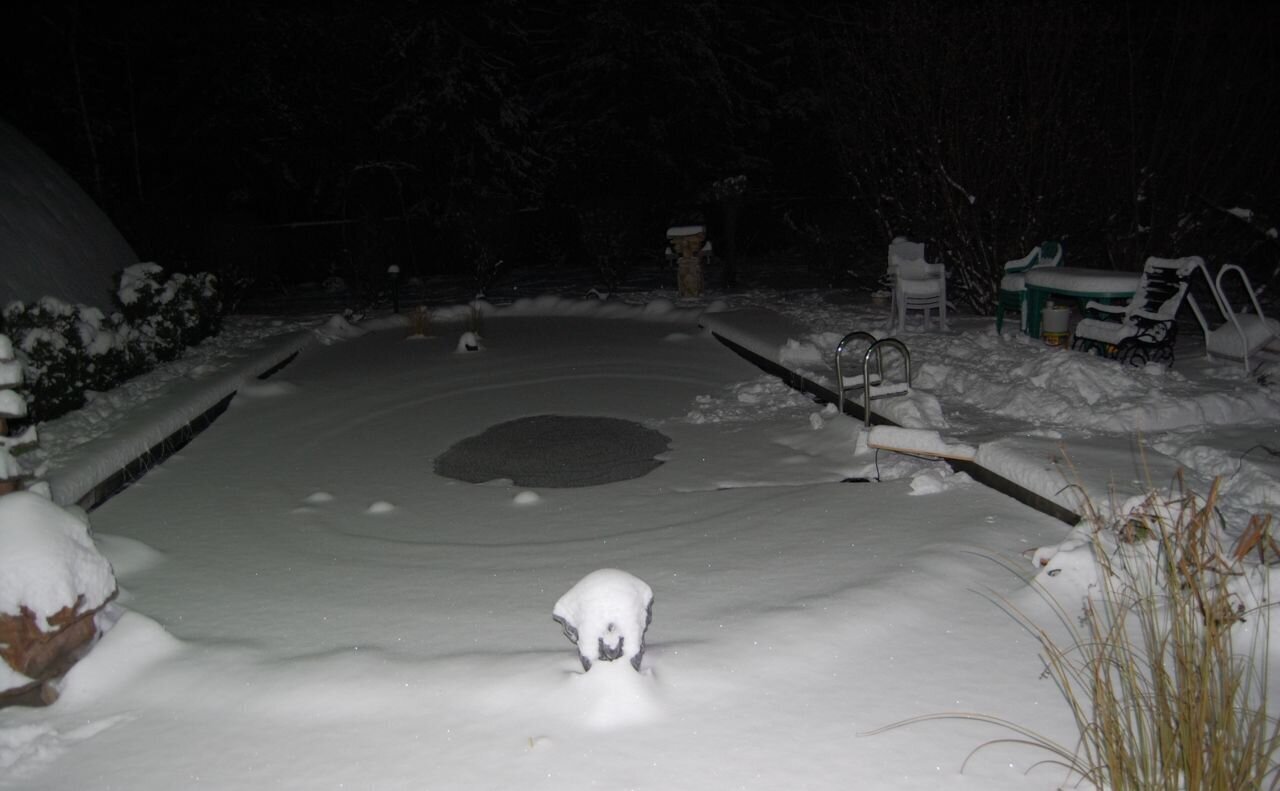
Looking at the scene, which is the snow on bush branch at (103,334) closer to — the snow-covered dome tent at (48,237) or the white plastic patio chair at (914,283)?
the snow-covered dome tent at (48,237)

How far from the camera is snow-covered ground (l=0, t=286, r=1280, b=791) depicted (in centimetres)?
301

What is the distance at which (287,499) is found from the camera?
18.7 feet

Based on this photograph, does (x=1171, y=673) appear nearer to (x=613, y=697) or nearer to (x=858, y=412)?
(x=613, y=697)

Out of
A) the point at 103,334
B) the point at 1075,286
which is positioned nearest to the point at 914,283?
the point at 1075,286

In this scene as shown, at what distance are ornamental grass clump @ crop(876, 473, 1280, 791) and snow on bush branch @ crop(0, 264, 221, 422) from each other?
6.20 m

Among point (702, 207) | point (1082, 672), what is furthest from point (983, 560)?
point (702, 207)

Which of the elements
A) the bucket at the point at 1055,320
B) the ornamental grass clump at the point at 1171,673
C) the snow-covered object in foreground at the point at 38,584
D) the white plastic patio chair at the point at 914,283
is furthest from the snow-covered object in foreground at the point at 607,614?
the white plastic patio chair at the point at 914,283

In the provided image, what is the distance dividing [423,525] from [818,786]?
2903 millimetres

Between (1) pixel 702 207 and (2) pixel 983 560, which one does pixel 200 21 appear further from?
(2) pixel 983 560

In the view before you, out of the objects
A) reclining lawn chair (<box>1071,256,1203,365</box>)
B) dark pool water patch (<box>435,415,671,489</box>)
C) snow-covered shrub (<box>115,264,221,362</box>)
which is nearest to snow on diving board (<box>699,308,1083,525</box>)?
dark pool water patch (<box>435,415,671,489</box>)

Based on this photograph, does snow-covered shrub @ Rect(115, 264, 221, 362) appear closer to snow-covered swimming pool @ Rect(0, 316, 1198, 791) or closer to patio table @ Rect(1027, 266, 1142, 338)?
snow-covered swimming pool @ Rect(0, 316, 1198, 791)

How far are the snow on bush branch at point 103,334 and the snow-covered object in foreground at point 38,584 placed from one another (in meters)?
3.44

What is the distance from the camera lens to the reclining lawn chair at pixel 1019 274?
27.8 feet

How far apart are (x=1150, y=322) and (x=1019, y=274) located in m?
1.92
